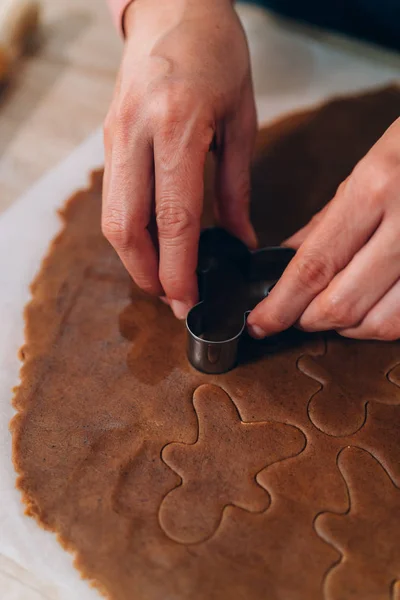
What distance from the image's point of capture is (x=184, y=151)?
1023mm

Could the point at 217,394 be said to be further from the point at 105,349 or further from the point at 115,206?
the point at 115,206

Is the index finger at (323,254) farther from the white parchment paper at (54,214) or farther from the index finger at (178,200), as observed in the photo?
the white parchment paper at (54,214)

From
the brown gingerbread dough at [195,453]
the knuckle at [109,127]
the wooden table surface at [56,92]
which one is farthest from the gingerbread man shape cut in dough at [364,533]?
the wooden table surface at [56,92]

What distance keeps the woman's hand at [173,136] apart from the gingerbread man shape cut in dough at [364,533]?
1.31 ft

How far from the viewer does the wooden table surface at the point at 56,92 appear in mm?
1549

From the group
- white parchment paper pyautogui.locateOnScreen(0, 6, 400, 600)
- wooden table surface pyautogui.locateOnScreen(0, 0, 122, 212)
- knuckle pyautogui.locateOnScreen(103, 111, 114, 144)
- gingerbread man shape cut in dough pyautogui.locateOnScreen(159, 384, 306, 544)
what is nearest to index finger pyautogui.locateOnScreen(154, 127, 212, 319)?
knuckle pyautogui.locateOnScreen(103, 111, 114, 144)

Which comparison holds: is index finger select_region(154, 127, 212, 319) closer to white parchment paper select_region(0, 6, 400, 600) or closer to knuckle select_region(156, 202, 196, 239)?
knuckle select_region(156, 202, 196, 239)

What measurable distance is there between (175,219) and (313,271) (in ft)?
0.79

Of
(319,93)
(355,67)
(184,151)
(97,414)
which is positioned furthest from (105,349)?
(355,67)

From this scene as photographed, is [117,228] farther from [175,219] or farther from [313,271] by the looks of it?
[313,271]

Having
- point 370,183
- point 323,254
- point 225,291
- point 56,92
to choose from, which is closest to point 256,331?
point 225,291

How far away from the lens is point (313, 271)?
3.16 ft

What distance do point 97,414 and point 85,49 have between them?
4.14 feet

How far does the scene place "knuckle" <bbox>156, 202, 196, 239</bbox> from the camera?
1.02 meters
